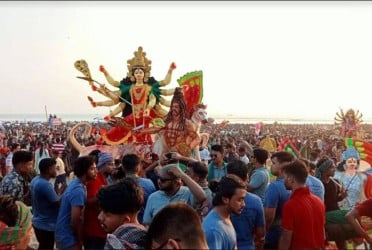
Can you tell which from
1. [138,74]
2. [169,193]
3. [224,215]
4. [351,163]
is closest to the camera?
[224,215]

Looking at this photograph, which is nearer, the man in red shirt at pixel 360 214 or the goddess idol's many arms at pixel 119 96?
the man in red shirt at pixel 360 214

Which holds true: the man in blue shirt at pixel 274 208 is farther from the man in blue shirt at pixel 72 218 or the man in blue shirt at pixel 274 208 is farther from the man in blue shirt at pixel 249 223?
the man in blue shirt at pixel 72 218

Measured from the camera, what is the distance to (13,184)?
473cm

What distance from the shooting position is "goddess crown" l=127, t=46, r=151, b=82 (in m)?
10.9

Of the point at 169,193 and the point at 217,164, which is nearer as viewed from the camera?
the point at 169,193

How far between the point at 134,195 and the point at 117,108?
8.53 metres

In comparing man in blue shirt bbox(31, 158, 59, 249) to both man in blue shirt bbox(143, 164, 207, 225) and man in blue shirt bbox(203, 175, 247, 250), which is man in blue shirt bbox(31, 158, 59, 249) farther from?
man in blue shirt bbox(203, 175, 247, 250)

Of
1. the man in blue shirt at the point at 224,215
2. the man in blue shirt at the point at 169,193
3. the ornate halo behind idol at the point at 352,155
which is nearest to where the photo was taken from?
the man in blue shirt at the point at 224,215

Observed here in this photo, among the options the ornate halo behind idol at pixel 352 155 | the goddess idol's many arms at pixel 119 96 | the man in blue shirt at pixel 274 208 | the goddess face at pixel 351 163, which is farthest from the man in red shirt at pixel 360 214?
the goddess idol's many arms at pixel 119 96

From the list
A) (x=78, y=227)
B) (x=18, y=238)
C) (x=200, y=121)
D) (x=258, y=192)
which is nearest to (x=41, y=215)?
(x=78, y=227)

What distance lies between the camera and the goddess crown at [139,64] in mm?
10914

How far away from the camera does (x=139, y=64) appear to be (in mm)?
10906

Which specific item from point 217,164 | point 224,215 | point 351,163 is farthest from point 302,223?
point 351,163

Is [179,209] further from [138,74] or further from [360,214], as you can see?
[138,74]
